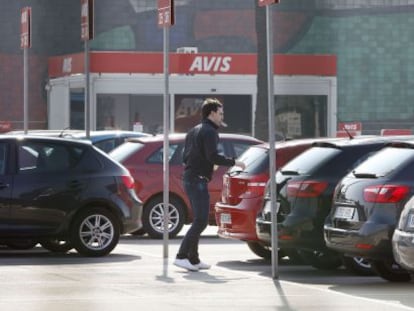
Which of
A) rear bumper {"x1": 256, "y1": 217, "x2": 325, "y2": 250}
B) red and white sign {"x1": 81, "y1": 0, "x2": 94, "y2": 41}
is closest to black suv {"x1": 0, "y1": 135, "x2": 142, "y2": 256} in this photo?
rear bumper {"x1": 256, "y1": 217, "x2": 325, "y2": 250}

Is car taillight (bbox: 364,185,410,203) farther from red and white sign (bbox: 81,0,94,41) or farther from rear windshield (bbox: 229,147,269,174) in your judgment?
red and white sign (bbox: 81,0,94,41)

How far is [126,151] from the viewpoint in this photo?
75.9 ft

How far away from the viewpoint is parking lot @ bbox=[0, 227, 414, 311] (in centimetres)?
1316

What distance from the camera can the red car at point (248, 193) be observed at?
1753 centimetres

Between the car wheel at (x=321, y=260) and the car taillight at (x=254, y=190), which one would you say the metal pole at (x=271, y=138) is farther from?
the car taillight at (x=254, y=190)

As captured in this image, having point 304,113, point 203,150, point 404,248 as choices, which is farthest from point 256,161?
point 304,113

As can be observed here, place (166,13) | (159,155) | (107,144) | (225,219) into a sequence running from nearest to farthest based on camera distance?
(225,219), (166,13), (159,155), (107,144)

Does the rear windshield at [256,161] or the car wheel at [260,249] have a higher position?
the rear windshield at [256,161]

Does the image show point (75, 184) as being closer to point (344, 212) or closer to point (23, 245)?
point (23, 245)

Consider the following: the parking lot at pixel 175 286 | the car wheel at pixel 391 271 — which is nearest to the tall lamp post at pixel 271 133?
the parking lot at pixel 175 286

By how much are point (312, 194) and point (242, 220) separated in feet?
5.58

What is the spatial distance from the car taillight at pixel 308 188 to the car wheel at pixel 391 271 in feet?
3.52

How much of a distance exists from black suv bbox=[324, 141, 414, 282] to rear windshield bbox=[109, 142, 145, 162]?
8.04 m

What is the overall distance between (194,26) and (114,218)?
36237 mm
